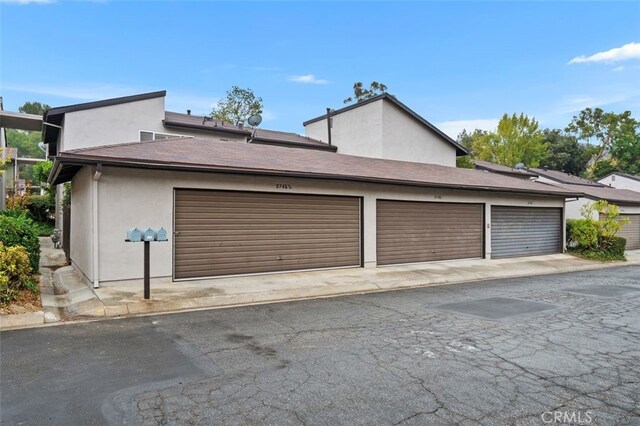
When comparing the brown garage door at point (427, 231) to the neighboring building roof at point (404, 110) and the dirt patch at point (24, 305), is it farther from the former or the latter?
the dirt patch at point (24, 305)

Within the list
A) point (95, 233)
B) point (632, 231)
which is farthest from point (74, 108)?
point (632, 231)

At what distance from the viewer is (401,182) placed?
511 inches

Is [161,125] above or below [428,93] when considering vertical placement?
below

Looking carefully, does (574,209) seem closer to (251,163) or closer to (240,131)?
(240,131)

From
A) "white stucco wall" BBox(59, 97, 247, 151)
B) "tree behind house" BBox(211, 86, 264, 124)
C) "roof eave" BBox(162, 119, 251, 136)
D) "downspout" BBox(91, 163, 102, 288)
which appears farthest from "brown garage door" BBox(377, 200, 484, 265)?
"tree behind house" BBox(211, 86, 264, 124)

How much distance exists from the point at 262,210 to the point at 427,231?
20.9 ft

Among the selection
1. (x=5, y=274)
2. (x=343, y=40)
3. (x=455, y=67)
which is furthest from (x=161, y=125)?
(x=455, y=67)

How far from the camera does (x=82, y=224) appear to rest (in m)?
10.4

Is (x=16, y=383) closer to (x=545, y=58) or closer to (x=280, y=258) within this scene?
(x=280, y=258)

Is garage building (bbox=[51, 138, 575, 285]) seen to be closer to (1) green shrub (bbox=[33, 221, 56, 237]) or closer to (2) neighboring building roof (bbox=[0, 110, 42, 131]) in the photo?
(2) neighboring building roof (bbox=[0, 110, 42, 131])

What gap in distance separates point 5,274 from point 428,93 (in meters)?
26.6

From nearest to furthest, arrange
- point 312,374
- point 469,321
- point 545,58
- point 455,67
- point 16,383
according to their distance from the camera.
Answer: point 16,383 < point 312,374 < point 469,321 < point 545,58 < point 455,67

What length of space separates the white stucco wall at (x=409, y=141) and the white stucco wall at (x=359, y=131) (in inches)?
11.8

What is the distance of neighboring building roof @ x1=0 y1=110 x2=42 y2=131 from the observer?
61.5ft
